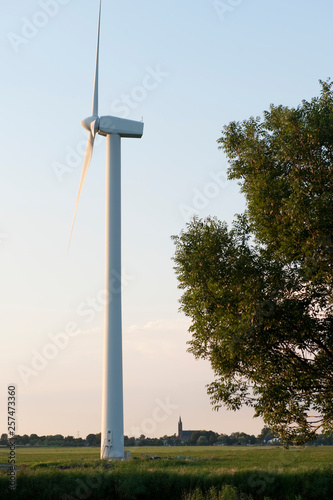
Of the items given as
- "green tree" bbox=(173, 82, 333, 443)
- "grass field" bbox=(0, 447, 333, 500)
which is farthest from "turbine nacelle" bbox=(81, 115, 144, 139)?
"grass field" bbox=(0, 447, 333, 500)

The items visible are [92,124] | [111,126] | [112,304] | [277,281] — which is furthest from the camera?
[111,126]

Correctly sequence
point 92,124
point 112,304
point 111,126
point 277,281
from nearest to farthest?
point 277,281
point 112,304
point 92,124
point 111,126

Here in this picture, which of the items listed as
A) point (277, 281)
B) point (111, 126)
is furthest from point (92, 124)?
point (277, 281)

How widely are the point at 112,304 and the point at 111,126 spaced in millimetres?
15341

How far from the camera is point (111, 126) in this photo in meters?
45.8

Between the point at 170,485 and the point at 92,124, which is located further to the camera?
the point at 92,124

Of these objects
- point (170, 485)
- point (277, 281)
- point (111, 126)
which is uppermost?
point (111, 126)

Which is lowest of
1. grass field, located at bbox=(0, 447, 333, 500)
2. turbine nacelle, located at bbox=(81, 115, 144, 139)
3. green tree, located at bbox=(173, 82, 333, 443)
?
grass field, located at bbox=(0, 447, 333, 500)

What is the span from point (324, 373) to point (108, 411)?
1780 centimetres

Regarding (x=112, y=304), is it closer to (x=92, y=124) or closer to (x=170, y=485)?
(x=92, y=124)

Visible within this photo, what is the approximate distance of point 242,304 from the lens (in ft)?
78.0

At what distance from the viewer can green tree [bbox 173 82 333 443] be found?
76.9 feet

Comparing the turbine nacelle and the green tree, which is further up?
the turbine nacelle

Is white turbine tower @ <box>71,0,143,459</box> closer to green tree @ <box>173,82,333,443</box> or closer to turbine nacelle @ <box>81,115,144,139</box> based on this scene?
turbine nacelle @ <box>81,115,144,139</box>
